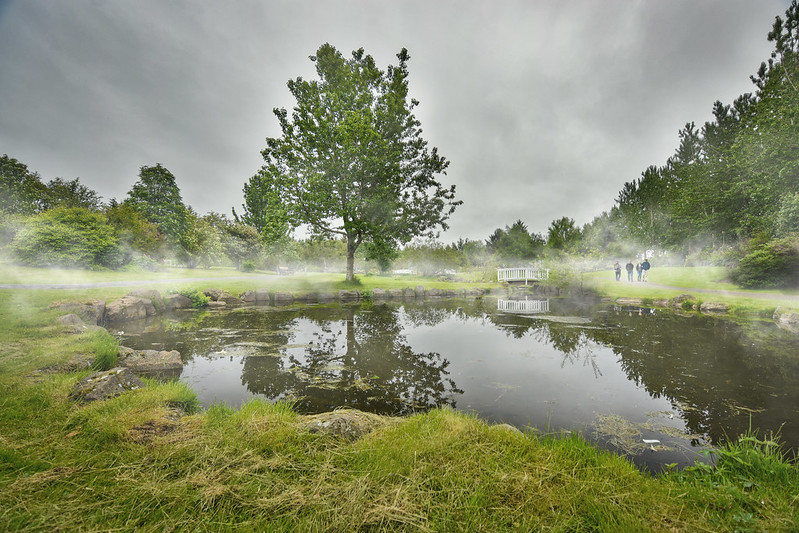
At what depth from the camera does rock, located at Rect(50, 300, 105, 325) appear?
354 inches

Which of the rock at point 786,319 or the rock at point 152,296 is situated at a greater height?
the rock at point 152,296

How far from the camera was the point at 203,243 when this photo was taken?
35.9 meters

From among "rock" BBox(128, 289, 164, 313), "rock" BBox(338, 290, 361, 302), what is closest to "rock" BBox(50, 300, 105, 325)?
"rock" BBox(128, 289, 164, 313)

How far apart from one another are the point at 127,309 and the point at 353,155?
14.5 metres

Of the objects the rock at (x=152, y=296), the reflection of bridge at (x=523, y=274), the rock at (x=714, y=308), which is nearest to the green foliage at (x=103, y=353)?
the rock at (x=152, y=296)

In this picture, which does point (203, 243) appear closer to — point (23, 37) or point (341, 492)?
point (23, 37)

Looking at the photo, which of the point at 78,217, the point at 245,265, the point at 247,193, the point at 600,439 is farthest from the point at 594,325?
the point at 247,193

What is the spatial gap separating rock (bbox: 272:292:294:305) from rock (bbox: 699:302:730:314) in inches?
842

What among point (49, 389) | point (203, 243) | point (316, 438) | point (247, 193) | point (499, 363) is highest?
point (247, 193)

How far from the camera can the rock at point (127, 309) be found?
34.7 ft

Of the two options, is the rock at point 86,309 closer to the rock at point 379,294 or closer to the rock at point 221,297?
the rock at point 221,297

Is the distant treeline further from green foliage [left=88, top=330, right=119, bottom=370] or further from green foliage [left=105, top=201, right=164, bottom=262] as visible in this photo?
green foliage [left=88, top=330, right=119, bottom=370]

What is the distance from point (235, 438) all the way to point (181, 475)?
0.56m

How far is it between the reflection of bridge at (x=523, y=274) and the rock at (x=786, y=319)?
16.0m
